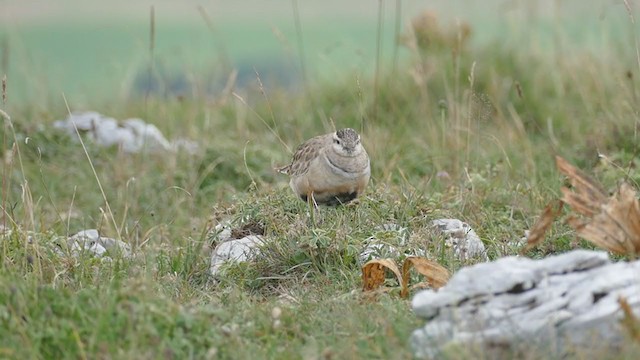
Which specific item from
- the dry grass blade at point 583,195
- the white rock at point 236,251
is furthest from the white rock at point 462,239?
the white rock at point 236,251

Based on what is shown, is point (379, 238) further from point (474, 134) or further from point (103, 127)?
point (103, 127)

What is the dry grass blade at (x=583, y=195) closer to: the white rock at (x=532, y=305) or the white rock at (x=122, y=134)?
the white rock at (x=532, y=305)

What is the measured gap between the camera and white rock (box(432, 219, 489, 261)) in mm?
5973

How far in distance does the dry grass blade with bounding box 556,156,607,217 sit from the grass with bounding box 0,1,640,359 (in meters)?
0.79

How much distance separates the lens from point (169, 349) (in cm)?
448

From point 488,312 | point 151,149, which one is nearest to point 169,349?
point 488,312

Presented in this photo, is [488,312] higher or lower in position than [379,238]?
higher

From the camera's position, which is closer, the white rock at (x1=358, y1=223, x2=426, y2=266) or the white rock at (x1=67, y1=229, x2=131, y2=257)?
the white rock at (x1=358, y1=223, x2=426, y2=266)

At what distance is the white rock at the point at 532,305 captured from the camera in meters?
4.27

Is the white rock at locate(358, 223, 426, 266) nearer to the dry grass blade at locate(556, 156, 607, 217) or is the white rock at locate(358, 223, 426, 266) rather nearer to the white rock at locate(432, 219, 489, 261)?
the white rock at locate(432, 219, 489, 261)

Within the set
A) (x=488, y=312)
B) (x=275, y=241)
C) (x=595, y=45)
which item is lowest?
(x=595, y=45)

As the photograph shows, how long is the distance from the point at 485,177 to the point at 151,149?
2.93 meters

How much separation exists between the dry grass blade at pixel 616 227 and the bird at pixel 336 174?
1.72 metres

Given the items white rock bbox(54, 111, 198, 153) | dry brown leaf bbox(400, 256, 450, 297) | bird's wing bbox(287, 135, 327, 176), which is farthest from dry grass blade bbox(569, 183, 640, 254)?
white rock bbox(54, 111, 198, 153)
